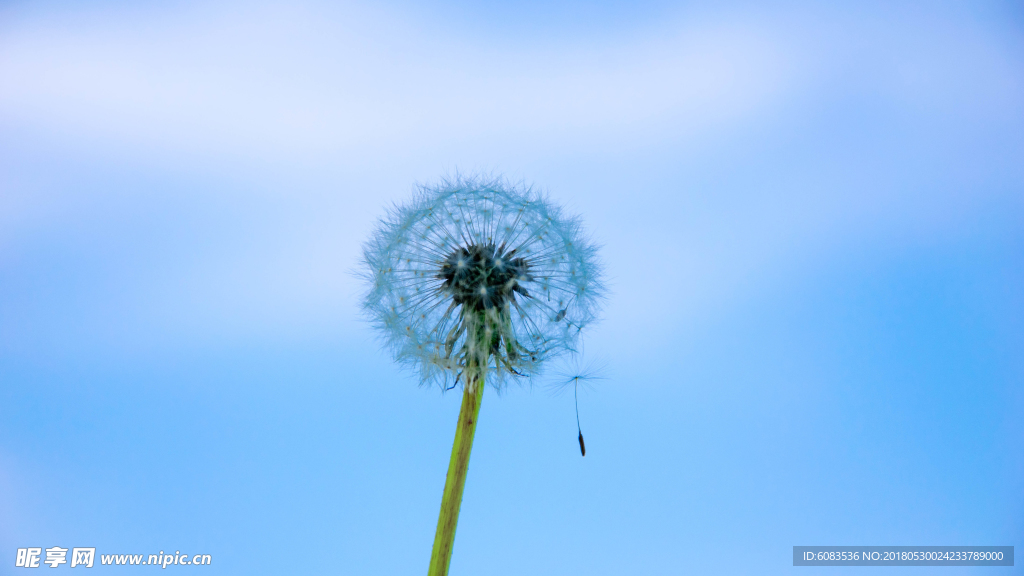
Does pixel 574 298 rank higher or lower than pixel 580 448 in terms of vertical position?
higher

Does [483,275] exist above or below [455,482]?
above

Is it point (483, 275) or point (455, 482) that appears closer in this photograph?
point (455, 482)

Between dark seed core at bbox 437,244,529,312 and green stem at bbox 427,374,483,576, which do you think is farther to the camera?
dark seed core at bbox 437,244,529,312

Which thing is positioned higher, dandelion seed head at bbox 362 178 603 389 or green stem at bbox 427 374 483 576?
dandelion seed head at bbox 362 178 603 389

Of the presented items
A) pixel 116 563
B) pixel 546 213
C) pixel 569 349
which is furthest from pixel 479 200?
pixel 116 563

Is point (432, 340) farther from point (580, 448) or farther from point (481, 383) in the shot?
point (580, 448)
